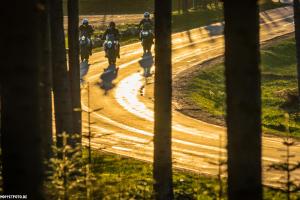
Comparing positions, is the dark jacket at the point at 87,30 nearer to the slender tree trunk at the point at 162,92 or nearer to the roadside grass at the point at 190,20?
the roadside grass at the point at 190,20

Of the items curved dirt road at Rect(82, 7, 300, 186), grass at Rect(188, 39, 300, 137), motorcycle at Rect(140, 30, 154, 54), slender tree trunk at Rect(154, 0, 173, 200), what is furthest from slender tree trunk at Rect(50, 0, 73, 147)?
motorcycle at Rect(140, 30, 154, 54)

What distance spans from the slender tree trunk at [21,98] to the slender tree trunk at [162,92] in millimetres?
5471

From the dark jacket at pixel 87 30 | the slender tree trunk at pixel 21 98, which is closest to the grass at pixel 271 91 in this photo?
the dark jacket at pixel 87 30

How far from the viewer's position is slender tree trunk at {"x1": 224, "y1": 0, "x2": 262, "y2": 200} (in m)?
5.59

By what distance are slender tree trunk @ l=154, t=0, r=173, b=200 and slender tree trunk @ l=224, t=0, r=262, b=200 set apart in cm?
517

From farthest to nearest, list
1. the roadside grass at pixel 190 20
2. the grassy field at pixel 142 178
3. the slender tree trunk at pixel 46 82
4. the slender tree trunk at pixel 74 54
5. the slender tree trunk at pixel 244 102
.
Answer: the roadside grass at pixel 190 20, the slender tree trunk at pixel 74 54, the slender tree trunk at pixel 46 82, the grassy field at pixel 142 178, the slender tree trunk at pixel 244 102

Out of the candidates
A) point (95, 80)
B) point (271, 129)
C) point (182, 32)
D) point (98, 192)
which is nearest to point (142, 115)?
point (271, 129)

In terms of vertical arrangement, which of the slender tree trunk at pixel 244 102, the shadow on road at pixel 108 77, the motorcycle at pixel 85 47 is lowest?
the shadow on road at pixel 108 77

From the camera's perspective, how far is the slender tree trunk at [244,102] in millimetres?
5594

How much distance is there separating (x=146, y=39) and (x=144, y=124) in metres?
14.7

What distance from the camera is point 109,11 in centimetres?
6806

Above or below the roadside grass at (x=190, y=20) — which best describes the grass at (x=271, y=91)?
below

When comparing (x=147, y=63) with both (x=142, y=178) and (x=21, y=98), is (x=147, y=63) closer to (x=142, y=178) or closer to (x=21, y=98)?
(x=142, y=178)

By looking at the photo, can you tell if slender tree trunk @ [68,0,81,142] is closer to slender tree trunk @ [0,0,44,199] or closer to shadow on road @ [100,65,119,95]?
slender tree trunk @ [0,0,44,199]
